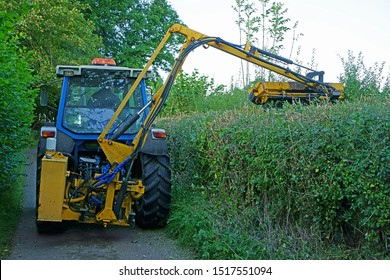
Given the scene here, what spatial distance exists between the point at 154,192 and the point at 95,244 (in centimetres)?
112

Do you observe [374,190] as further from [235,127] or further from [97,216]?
[97,216]

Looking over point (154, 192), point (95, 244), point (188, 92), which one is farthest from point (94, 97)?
point (188, 92)

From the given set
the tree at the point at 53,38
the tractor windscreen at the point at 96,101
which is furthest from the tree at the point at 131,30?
the tractor windscreen at the point at 96,101

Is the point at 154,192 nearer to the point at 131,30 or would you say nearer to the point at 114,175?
the point at 114,175

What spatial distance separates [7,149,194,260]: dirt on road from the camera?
7.50m

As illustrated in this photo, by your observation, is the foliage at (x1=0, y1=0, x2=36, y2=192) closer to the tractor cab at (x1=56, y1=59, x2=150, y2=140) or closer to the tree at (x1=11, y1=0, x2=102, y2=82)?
the tractor cab at (x1=56, y1=59, x2=150, y2=140)

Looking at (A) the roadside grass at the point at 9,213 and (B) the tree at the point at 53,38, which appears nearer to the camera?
(A) the roadside grass at the point at 9,213

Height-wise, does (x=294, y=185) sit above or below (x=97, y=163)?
above

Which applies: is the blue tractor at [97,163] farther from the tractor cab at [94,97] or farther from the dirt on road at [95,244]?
Answer: the dirt on road at [95,244]

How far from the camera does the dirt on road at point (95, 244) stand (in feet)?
24.6

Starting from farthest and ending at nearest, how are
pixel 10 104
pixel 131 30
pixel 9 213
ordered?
1. pixel 131 30
2. pixel 9 213
3. pixel 10 104

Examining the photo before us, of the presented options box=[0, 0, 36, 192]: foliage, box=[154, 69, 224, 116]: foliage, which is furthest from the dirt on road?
box=[154, 69, 224, 116]: foliage

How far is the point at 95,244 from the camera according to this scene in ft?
26.9

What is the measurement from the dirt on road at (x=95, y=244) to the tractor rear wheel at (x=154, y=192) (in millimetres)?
228
